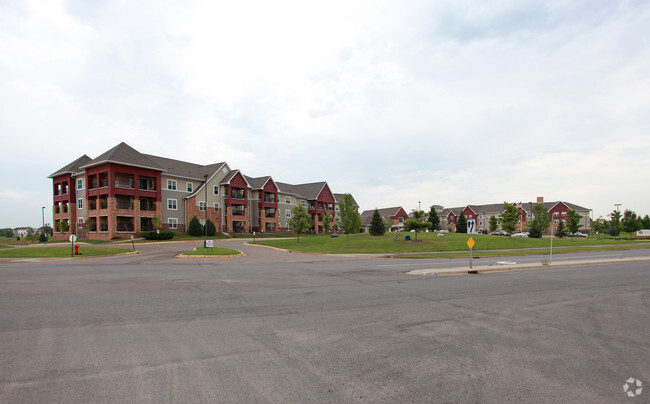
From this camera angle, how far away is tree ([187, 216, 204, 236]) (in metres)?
53.3

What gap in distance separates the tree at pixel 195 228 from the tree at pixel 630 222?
80.5 m

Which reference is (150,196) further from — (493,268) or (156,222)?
(493,268)

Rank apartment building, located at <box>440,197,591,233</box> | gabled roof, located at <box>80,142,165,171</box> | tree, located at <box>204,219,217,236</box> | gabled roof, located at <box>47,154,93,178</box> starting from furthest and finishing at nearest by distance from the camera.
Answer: apartment building, located at <box>440,197,591,233</box> → tree, located at <box>204,219,217,236</box> → gabled roof, located at <box>47,154,93,178</box> → gabled roof, located at <box>80,142,165,171</box>

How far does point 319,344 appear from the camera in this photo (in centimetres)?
608

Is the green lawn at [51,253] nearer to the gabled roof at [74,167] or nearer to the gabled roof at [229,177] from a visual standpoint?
the gabled roof at [74,167]

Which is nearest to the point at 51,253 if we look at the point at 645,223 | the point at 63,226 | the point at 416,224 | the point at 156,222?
the point at 156,222

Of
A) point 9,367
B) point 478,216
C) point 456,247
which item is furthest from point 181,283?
point 478,216

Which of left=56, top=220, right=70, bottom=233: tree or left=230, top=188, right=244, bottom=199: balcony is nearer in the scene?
left=56, top=220, right=70, bottom=233: tree

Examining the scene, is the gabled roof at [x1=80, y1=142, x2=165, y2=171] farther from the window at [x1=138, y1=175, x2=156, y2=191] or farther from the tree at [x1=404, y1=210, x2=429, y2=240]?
the tree at [x1=404, y1=210, x2=429, y2=240]

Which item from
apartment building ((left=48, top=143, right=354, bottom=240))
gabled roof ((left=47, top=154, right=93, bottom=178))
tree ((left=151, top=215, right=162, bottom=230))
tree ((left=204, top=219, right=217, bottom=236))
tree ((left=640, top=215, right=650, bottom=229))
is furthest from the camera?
tree ((left=640, top=215, right=650, bottom=229))

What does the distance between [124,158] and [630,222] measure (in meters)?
91.9

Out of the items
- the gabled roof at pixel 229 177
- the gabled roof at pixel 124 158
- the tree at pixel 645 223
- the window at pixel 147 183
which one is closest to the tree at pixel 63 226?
the gabled roof at pixel 124 158

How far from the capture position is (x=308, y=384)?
4.51 meters

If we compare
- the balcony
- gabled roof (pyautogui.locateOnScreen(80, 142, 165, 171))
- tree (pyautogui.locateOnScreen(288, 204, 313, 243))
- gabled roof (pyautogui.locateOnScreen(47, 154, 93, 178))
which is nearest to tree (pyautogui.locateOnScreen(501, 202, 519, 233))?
tree (pyautogui.locateOnScreen(288, 204, 313, 243))
